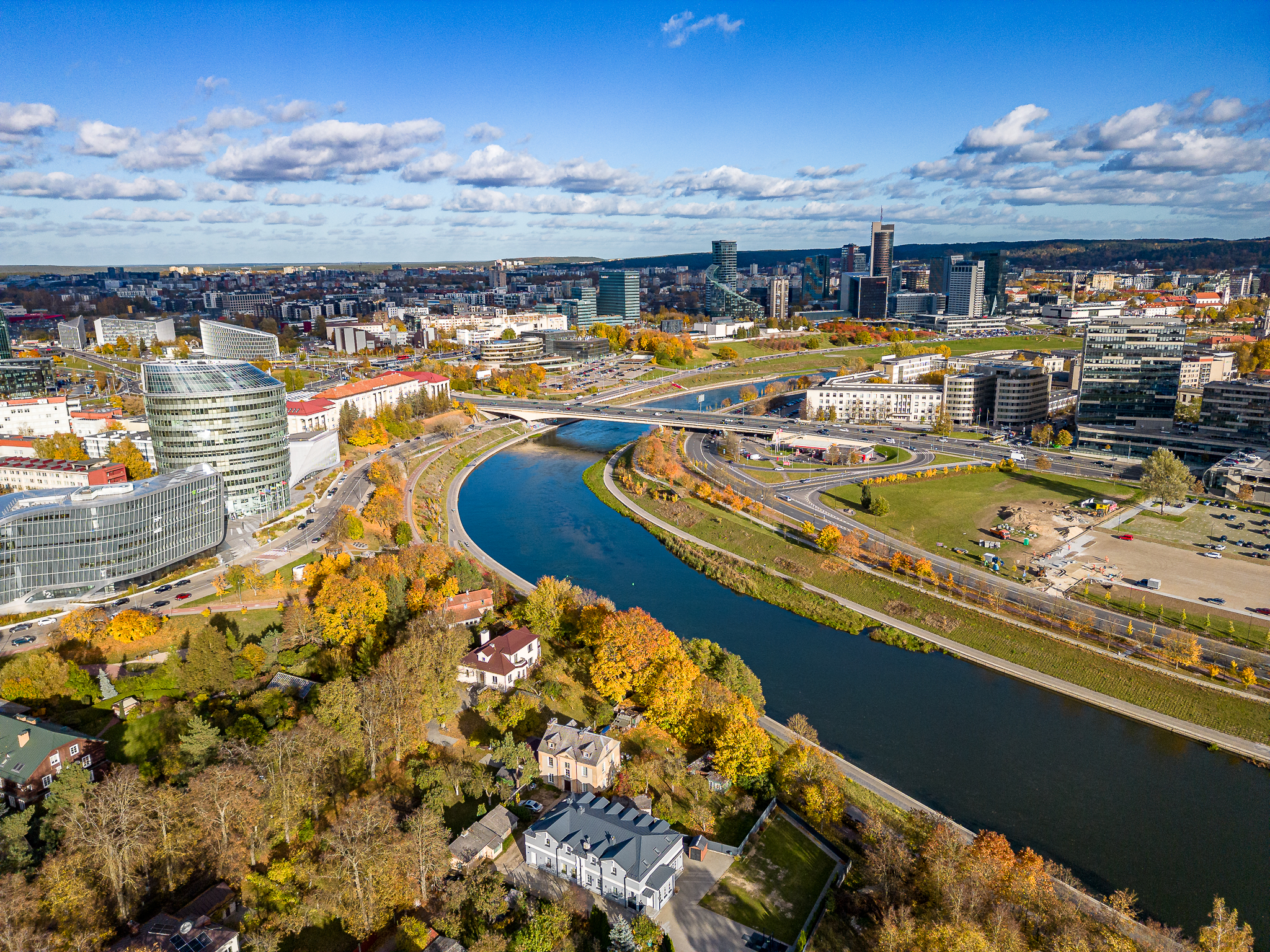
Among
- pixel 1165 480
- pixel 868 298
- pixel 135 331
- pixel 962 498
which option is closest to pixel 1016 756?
pixel 962 498

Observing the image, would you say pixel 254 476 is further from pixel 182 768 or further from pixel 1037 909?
pixel 1037 909

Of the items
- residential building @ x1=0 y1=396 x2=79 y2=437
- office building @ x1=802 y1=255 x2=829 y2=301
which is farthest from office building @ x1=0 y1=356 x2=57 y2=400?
office building @ x1=802 y1=255 x2=829 y2=301

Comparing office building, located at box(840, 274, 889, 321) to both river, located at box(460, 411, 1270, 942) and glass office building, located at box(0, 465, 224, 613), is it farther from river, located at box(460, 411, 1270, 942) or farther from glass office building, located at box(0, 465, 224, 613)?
glass office building, located at box(0, 465, 224, 613)

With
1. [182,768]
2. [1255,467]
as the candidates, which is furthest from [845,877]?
[1255,467]

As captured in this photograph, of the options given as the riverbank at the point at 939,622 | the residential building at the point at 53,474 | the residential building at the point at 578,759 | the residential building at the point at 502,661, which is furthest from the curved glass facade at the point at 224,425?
the residential building at the point at 578,759

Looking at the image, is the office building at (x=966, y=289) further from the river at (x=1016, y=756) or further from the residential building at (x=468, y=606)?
the residential building at (x=468, y=606)
